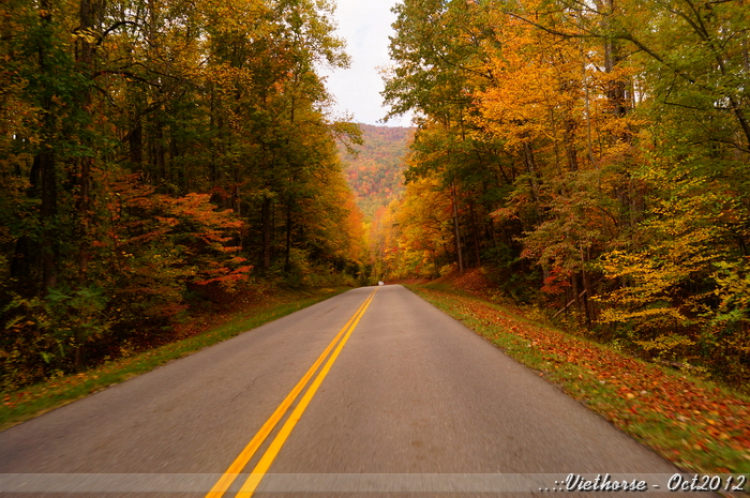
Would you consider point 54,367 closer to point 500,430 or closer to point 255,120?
point 500,430

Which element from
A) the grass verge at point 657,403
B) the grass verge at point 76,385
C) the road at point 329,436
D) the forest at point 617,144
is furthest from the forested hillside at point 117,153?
the grass verge at point 657,403

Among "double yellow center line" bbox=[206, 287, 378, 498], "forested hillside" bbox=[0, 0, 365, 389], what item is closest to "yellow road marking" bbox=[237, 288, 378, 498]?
"double yellow center line" bbox=[206, 287, 378, 498]

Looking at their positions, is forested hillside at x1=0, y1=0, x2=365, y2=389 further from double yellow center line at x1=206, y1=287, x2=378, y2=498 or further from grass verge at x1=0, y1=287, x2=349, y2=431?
double yellow center line at x1=206, y1=287, x2=378, y2=498

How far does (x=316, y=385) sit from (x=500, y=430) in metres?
2.74

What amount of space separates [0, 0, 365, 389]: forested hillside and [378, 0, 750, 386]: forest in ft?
25.3

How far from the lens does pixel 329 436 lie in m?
3.45

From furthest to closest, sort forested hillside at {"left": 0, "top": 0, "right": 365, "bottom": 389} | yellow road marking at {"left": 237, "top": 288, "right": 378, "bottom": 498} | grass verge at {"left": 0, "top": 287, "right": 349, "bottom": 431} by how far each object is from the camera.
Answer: forested hillside at {"left": 0, "top": 0, "right": 365, "bottom": 389}
grass verge at {"left": 0, "top": 287, "right": 349, "bottom": 431}
yellow road marking at {"left": 237, "top": 288, "right": 378, "bottom": 498}

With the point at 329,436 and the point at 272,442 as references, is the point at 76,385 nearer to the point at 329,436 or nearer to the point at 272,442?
the point at 272,442

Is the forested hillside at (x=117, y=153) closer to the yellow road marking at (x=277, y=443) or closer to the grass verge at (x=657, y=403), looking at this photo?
the yellow road marking at (x=277, y=443)

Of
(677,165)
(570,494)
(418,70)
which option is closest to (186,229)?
(418,70)

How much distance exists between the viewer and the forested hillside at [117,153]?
24.3 feet

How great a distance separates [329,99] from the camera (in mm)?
20312

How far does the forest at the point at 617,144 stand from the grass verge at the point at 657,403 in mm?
3338

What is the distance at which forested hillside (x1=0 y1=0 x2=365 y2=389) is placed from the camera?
7410 mm
